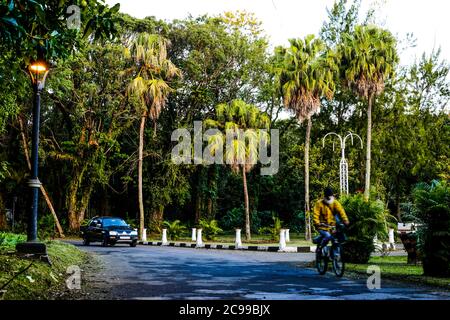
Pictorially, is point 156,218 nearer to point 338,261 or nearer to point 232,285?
point 338,261

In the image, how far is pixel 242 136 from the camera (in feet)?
119

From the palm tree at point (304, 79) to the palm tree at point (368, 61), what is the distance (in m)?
1.51

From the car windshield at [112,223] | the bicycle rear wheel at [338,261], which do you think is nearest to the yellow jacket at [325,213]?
the bicycle rear wheel at [338,261]

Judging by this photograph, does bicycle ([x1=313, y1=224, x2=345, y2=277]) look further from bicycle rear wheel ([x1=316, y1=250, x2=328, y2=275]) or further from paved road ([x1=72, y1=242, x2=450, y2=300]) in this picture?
paved road ([x1=72, y1=242, x2=450, y2=300])

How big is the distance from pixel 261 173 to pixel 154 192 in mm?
10795

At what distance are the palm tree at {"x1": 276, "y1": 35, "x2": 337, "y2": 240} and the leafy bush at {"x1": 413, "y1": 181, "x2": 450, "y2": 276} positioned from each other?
22.4 meters

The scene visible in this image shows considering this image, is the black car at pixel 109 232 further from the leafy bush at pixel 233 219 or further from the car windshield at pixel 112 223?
the leafy bush at pixel 233 219

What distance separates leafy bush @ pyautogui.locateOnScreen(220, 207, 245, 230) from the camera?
191ft

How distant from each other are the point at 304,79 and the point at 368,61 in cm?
434

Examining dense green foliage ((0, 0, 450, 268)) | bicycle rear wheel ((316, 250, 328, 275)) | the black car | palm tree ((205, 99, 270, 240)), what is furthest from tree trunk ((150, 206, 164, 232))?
bicycle rear wheel ((316, 250, 328, 275))

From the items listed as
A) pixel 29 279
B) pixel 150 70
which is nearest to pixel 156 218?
pixel 150 70

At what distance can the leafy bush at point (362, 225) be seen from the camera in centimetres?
1570

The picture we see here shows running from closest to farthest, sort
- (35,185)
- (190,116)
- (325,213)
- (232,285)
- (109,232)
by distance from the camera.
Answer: (232,285) → (325,213) → (35,185) → (109,232) → (190,116)

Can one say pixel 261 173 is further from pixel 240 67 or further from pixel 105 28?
pixel 105 28
